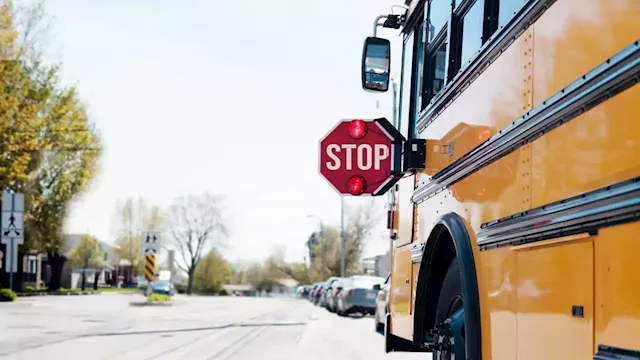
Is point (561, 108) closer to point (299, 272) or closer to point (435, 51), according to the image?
point (435, 51)

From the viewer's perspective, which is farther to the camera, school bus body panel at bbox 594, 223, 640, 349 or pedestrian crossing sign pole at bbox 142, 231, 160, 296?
pedestrian crossing sign pole at bbox 142, 231, 160, 296

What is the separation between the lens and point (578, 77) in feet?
8.87

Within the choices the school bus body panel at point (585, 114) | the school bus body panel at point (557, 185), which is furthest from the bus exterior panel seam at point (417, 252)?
the school bus body panel at point (585, 114)

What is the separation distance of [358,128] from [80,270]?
84140 millimetres

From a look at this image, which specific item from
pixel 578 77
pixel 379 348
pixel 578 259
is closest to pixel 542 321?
pixel 578 259

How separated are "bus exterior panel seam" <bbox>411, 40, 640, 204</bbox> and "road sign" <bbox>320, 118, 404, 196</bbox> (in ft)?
2.64

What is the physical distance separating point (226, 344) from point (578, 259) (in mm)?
11531

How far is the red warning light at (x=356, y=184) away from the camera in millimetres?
5164

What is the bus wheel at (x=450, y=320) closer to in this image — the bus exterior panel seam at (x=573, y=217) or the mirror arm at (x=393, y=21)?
the bus exterior panel seam at (x=573, y=217)

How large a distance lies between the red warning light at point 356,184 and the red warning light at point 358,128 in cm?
27

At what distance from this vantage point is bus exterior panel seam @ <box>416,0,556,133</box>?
321 centimetres

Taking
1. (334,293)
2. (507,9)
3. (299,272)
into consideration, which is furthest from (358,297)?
(299,272)

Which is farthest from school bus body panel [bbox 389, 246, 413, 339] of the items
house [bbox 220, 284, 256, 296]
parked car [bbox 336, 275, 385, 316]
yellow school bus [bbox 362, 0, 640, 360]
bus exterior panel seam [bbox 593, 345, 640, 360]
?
house [bbox 220, 284, 256, 296]

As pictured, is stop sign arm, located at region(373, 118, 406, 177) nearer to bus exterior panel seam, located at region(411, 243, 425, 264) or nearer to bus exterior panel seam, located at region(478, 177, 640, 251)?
bus exterior panel seam, located at region(411, 243, 425, 264)
